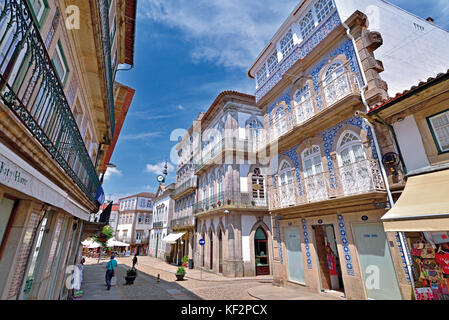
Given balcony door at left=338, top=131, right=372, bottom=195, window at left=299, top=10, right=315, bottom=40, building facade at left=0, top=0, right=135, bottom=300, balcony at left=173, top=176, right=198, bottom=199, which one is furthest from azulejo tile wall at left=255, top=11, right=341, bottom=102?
balcony at left=173, top=176, right=198, bottom=199

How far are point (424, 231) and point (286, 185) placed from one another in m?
6.01

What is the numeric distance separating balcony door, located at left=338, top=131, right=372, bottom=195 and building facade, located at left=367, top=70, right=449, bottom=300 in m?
0.72

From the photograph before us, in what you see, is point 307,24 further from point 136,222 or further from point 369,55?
point 136,222

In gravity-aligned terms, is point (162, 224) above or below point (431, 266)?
above

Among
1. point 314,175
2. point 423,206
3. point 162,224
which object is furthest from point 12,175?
point 162,224

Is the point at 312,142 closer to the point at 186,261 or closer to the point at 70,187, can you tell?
the point at 70,187

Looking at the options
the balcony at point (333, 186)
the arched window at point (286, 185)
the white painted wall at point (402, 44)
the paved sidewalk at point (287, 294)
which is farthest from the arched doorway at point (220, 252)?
the white painted wall at point (402, 44)

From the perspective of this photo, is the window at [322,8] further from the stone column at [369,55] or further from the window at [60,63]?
the window at [60,63]

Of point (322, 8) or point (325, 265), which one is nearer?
point (325, 265)

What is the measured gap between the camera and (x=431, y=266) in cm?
590

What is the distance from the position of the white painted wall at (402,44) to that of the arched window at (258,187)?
11.9 meters

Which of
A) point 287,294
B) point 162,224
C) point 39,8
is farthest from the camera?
point 162,224

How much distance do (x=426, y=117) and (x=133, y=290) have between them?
583 inches
